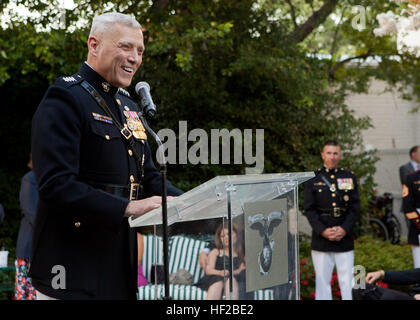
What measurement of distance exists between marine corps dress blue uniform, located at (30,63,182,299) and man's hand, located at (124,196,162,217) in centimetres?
2

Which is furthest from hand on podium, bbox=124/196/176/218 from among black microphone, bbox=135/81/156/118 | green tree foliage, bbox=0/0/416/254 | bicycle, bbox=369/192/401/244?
bicycle, bbox=369/192/401/244

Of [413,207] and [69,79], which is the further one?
[413,207]

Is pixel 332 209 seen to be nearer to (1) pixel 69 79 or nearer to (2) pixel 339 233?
(2) pixel 339 233

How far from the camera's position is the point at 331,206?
707cm

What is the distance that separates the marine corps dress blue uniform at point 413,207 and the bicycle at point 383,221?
4341 millimetres

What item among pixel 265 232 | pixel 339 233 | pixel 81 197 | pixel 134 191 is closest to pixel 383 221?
pixel 339 233

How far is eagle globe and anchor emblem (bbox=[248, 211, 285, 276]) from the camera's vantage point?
2357 mm

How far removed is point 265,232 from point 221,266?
0.25 meters

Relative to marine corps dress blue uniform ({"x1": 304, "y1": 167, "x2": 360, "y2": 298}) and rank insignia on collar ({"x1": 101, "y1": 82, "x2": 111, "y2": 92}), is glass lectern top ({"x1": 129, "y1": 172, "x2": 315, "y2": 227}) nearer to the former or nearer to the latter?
rank insignia on collar ({"x1": 101, "y1": 82, "x2": 111, "y2": 92})

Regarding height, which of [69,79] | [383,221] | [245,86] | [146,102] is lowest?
[146,102]

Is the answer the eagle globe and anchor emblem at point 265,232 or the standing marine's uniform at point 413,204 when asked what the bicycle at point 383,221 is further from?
the eagle globe and anchor emblem at point 265,232

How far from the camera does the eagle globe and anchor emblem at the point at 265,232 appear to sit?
2357 mm

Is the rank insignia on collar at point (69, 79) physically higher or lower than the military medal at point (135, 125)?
higher

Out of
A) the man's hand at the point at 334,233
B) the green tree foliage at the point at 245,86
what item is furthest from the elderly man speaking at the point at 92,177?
the green tree foliage at the point at 245,86
